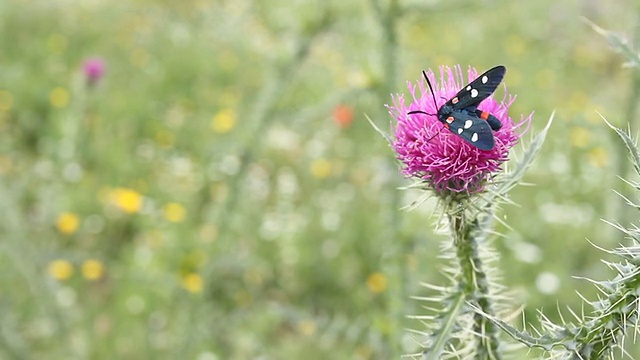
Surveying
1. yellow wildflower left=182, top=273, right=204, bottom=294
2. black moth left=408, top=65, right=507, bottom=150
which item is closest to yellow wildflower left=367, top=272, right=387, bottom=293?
yellow wildflower left=182, top=273, right=204, bottom=294

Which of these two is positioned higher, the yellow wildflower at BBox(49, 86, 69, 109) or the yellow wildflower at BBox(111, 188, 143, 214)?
the yellow wildflower at BBox(49, 86, 69, 109)

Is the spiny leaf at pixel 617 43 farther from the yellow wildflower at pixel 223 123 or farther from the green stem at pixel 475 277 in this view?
the yellow wildflower at pixel 223 123

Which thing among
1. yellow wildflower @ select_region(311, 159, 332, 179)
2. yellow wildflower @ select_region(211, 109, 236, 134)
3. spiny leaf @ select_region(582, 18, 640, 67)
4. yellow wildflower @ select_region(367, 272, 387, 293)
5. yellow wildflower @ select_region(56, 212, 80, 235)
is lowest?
yellow wildflower @ select_region(367, 272, 387, 293)

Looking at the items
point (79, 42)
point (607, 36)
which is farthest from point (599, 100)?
point (607, 36)

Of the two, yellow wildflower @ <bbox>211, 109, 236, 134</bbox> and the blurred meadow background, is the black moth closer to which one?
the blurred meadow background

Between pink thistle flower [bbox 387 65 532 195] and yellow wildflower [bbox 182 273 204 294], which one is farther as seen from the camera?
yellow wildflower [bbox 182 273 204 294]

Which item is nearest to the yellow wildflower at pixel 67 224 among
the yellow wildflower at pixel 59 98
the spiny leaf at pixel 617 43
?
the yellow wildflower at pixel 59 98
